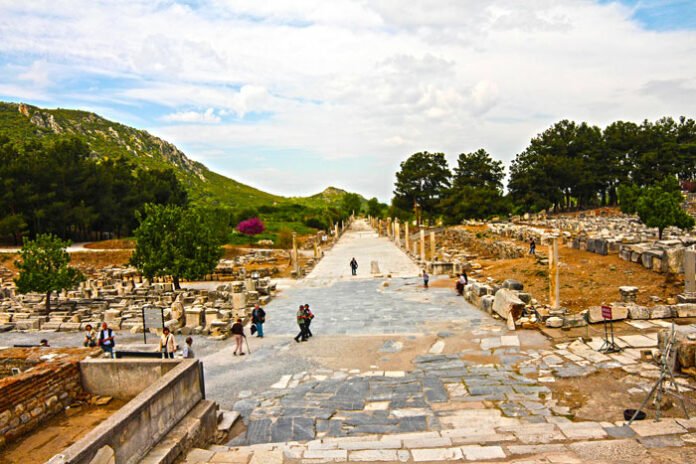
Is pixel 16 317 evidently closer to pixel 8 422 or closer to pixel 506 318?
pixel 8 422

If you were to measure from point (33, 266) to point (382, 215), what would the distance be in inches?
3641

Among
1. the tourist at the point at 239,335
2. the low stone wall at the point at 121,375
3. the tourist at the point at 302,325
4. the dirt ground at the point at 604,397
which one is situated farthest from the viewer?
the tourist at the point at 302,325

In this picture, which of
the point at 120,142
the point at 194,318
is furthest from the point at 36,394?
the point at 120,142

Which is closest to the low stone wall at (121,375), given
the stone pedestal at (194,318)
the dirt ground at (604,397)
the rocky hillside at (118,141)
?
the dirt ground at (604,397)

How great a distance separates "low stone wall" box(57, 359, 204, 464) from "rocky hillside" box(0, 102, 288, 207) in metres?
85.8

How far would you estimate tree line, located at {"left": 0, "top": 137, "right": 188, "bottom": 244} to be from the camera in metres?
47.4

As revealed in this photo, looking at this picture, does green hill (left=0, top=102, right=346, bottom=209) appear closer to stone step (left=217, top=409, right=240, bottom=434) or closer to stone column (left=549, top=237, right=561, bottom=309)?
stone column (left=549, top=237, right=561, bottom=309)

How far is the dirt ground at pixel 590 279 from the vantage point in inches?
655

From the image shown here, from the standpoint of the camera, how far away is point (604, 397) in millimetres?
9047

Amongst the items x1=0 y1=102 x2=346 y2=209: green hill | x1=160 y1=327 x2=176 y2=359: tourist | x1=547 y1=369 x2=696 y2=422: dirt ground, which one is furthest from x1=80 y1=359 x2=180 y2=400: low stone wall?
x1=0 y1=102 x2=346 y2=209: green hill

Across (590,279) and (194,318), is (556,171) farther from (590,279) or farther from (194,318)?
(194,318)

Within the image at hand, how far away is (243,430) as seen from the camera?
9031 millimetres

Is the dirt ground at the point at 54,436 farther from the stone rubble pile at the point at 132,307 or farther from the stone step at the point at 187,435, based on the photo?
the stone rubble pile at the point at 132,307

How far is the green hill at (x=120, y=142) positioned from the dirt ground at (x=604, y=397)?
90.3m
